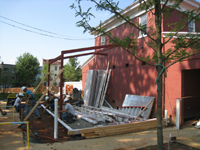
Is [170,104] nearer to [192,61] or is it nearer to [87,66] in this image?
[192,61]

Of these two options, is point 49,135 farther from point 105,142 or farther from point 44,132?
point 105,142

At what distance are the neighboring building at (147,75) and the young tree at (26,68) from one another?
33953 mm

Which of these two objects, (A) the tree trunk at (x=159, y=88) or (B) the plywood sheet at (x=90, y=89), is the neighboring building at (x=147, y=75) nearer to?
(A) the tree trunk at (x=159, y=88)

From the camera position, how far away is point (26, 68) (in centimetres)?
4284

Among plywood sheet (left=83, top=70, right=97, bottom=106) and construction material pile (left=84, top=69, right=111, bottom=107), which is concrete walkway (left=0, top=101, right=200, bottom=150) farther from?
plywood sheet (left=83, top=70, right=97, bottom=106)

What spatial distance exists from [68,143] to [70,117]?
6.90ft

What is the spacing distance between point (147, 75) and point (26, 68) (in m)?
40.6

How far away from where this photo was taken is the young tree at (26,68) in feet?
137

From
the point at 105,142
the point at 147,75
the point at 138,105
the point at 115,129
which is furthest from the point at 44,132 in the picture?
the point at 147,75

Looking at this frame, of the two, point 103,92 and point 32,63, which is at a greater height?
point 32,63

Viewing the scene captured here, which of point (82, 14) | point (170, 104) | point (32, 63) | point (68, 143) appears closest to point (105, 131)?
point (68, 143)

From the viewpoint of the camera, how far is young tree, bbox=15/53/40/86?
41750 millimetres

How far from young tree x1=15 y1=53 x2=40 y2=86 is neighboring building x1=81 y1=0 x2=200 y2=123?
33953mm

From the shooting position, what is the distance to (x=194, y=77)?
26.6 ft
